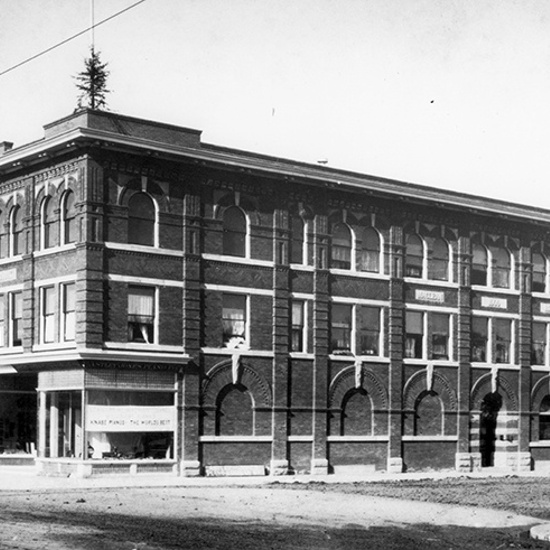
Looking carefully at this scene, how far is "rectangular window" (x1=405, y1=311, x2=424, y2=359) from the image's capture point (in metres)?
40.5

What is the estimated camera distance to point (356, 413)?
3872 cm

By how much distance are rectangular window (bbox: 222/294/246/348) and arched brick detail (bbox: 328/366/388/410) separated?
413cm

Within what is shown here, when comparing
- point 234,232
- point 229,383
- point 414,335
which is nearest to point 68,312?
point 229,383

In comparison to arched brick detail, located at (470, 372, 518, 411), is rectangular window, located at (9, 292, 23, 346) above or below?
above

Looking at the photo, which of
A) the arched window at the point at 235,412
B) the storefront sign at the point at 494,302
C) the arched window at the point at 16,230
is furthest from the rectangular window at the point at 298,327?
the arched window at the point at 16,230

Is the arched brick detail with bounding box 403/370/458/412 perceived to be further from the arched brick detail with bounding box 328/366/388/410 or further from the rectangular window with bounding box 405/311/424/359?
the arched brick detail with bounding box 328/366/388/410

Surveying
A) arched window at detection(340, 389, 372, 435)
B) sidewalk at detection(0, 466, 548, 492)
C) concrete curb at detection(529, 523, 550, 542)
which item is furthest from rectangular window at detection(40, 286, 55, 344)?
concrete curb at detection(529, 523, 550, 542)

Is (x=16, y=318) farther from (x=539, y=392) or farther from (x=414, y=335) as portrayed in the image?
(x=539, y=392)

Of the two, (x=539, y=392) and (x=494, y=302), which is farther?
(x=539, y=392)

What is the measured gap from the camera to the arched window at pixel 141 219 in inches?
1328

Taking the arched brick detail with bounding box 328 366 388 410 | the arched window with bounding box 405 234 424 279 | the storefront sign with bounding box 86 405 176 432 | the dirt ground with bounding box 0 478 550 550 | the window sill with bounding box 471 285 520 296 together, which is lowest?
the dirt ground with bounding box 0 478 550 550

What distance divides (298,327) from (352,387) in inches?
121

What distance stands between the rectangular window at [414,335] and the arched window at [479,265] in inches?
128

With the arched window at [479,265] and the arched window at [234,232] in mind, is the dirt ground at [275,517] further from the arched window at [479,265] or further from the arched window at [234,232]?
the arched window at [479,265]
